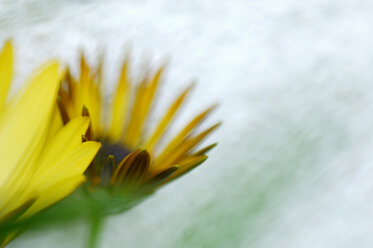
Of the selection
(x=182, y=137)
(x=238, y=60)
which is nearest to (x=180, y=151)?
(x=182, y=137)

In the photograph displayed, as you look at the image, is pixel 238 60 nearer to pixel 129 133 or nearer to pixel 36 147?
pixel 129 133

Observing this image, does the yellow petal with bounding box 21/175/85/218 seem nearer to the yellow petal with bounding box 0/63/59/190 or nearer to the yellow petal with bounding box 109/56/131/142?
the yellow petal with bounding box 0/63/59/190

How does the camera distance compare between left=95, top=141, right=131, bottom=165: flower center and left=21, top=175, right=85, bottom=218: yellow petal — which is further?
left=95, top=141, right=131, bottom=165: flower center

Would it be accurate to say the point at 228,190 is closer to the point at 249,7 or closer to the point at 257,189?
the point at 257,189

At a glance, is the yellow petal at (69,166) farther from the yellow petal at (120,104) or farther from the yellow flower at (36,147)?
the yellow petal at (120,104)

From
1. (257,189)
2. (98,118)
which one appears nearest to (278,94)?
(257,189)

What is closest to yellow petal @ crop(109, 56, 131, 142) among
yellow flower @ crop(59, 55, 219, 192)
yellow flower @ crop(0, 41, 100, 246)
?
yellow flower @ crop(59, 55, 219, 192)

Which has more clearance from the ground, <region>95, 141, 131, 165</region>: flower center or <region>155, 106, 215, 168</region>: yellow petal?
<region>95, 141, 131, 165</region>: flower center
